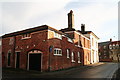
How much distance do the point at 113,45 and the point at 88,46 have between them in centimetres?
3799

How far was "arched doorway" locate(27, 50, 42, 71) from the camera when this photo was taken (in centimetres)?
1767

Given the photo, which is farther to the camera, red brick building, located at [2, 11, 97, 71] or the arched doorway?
the arched doorway

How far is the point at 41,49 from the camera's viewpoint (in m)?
17.7

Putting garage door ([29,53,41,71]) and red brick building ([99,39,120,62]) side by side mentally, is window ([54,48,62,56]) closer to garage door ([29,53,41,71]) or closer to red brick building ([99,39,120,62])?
garage door ([29,53,41,71])

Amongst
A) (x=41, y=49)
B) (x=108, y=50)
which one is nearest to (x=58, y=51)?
(x=41, y=49)

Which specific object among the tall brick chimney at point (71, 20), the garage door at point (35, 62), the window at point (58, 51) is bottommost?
the garage door at point (35, 62)

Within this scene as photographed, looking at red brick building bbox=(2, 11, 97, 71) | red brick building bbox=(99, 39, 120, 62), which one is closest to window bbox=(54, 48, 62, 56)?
red brick building bbox=(2, 11, 97, 71)

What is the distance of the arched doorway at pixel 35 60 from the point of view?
17.7 metres

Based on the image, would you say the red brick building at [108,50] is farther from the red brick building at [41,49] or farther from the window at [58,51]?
the window at [58,51]

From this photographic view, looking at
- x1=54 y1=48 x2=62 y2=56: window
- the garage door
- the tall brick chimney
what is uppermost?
the tall brick chimney

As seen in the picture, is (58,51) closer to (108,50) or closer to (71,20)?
(71,20)

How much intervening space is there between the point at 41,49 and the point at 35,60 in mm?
1977

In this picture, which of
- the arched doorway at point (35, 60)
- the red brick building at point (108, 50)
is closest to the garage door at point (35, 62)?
the arched doorway at point (35, 60)

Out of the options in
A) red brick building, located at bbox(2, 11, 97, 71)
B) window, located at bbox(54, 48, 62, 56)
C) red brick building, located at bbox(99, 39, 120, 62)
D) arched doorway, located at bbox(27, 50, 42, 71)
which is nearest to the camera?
red brick building, located at bbox(2, 11, 97, 71)
